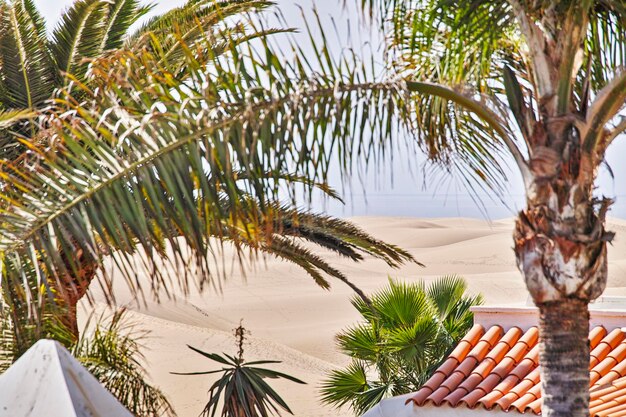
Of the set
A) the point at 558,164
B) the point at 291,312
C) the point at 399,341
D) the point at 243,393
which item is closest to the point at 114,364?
the point at 243,393

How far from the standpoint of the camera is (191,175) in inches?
185

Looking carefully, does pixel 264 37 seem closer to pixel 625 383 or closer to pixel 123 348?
pixel 123 348

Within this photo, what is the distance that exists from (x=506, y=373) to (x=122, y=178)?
7412 mm

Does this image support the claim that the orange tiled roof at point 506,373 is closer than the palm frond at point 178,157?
No

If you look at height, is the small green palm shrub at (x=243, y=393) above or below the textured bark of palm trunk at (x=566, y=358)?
below

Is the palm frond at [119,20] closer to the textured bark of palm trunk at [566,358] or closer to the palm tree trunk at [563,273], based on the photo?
the palm tree trunk at [563,273]

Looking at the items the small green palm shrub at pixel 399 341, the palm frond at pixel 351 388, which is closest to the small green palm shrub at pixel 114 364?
the small green palm shrub at pixel 399 341

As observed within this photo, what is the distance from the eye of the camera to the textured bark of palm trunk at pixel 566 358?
517 centimetres

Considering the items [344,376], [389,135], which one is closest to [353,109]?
[389,135]

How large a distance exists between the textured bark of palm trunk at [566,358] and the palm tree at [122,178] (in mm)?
1550

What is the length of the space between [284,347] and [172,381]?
6.18 metres

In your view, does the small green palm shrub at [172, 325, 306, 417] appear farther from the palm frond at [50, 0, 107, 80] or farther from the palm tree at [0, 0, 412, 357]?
the palm frond at [50, 0, 107, 80]

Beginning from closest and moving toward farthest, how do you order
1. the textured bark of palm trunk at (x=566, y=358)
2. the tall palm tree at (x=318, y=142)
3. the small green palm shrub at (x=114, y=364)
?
1. the tall palm tree at (x=318, y=142)
2. the textured bark of palm trunk at (x=566, y=358)
3. the small green palm shrub at (x=114, y=364)

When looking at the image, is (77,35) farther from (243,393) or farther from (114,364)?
(243,393)
